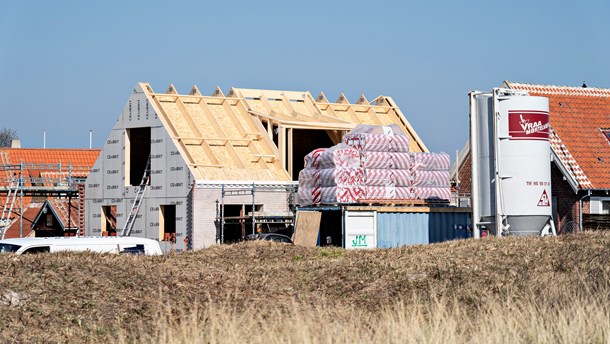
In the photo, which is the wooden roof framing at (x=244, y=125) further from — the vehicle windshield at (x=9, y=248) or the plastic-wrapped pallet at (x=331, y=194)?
the vehicle windshield at (x=9, y=248)

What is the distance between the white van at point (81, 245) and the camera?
68.2 feet

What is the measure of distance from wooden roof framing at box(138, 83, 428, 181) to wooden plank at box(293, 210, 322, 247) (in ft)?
17.4

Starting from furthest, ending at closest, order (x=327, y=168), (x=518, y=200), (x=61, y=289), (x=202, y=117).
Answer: (x=202, y=117) < (x=327, y=168) < (x=518, y=200) < (x=61, y=289)

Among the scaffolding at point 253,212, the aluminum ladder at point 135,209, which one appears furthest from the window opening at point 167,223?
the scaffolding at point 253,212

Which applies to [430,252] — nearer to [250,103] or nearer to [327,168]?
[327,168]

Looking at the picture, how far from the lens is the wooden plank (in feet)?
106

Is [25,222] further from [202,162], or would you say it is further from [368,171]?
[368,171]

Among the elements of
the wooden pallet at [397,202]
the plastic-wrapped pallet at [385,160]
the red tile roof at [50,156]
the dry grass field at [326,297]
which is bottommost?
the dry grass field at [326,297]

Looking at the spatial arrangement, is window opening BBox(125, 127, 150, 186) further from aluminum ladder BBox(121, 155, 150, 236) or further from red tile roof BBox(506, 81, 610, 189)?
red tile roof BBox(506, 81, 610, 189)

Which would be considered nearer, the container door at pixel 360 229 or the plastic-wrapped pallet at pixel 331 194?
the container door at pixel 360 229

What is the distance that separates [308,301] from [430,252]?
18.2 feet

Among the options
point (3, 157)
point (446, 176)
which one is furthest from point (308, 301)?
point (3, 157)

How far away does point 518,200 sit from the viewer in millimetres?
25906

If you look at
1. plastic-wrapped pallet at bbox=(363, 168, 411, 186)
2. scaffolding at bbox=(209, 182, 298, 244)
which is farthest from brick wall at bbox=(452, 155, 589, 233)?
scaffolding at bbox=(209, 182, 298, 244)
